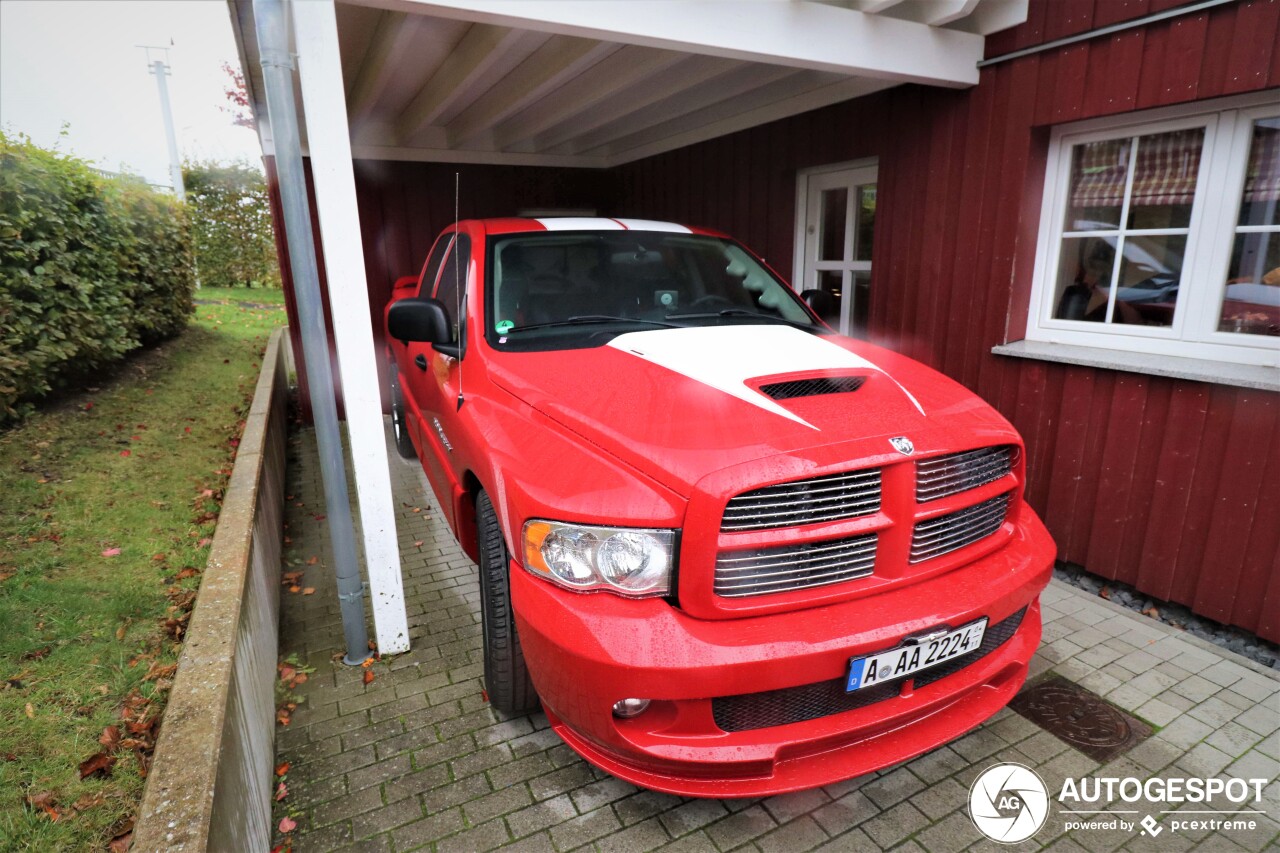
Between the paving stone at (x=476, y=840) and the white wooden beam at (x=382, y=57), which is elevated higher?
the white wooden beam at (x=382, y=57)

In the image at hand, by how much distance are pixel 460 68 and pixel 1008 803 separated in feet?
16.7

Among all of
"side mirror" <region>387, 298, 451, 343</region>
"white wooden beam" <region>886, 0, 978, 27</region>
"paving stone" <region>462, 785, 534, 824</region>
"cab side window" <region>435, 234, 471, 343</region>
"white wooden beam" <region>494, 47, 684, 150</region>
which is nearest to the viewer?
"paving stone" <region>462, 785, 534, 824</region>

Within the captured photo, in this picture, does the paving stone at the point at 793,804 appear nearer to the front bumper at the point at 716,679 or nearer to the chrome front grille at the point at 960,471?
the front bumper at the point at 716,679

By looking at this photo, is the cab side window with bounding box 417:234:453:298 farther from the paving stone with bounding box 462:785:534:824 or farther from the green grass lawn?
the paving stone with bounding box 462:785:534:824

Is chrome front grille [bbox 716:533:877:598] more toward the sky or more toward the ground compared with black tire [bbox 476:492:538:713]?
more toward the sky

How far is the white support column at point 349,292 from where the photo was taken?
254cm

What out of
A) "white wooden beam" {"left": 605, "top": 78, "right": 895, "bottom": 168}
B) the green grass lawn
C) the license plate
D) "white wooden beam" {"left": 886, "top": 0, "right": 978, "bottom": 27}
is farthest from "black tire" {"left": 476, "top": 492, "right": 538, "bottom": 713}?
"white wooden beam" {"left": 605, "top": 78, "right": 895, "bottom": 168}

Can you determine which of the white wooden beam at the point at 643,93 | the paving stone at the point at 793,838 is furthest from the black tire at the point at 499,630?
the white wooden beam at the point at 643,93

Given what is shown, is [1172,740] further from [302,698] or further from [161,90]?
[161,90]

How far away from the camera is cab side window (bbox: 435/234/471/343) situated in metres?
3.45

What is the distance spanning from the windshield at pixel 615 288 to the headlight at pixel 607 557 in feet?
3.72

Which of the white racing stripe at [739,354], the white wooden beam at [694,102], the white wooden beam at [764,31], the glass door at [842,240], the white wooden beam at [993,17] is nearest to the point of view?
the white racing stripe at [739,354]

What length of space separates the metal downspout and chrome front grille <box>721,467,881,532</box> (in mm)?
1790

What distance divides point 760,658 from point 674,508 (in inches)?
18.6
